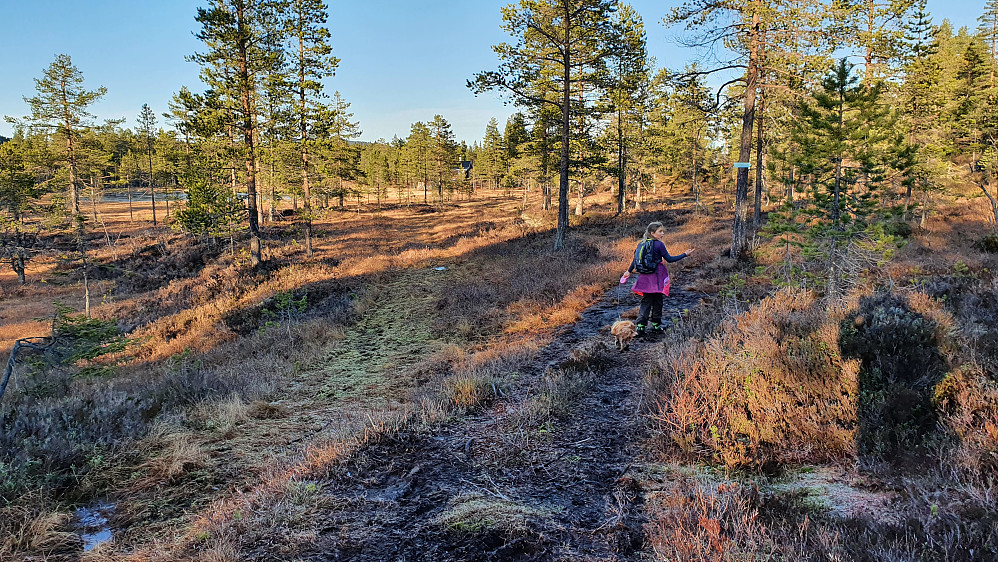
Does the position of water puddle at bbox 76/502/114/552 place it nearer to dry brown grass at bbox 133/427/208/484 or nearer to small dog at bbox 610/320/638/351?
dry brown grass at bbox 133/427/208/484

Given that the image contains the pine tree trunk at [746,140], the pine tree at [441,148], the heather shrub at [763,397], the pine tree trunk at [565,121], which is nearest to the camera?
the heather shrub at [763,397]

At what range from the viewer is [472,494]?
3834mm

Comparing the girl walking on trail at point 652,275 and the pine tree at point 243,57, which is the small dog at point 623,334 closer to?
the girl walking on trail at point 652,275

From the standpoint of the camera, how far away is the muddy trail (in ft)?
10.5

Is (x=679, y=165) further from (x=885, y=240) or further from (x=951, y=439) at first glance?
(x=951, y=439)

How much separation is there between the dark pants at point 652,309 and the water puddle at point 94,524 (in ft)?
22.7

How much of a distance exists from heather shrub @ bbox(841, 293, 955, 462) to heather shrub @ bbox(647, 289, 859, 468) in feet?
0.43

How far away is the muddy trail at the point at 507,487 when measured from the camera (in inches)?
126

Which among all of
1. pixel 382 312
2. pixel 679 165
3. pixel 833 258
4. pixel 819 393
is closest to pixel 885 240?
pixel 833 258

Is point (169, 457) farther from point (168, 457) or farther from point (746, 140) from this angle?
point (746, 140)

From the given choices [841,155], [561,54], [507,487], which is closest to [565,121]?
[561,54]

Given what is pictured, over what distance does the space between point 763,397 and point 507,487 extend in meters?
2.56

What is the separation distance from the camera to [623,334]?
24.0ft

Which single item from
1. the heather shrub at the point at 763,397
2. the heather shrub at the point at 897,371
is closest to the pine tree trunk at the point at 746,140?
the heather shrub at the point at 763,397
